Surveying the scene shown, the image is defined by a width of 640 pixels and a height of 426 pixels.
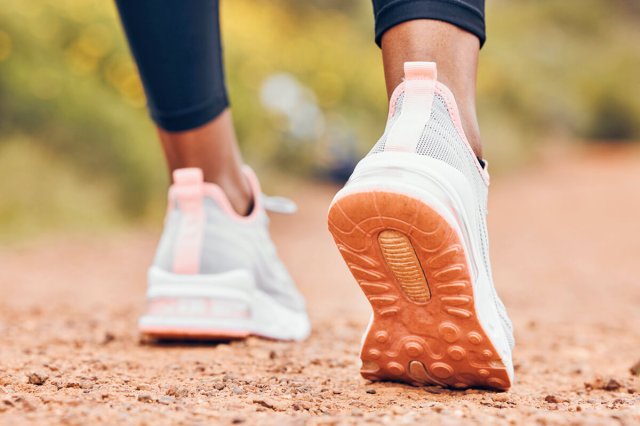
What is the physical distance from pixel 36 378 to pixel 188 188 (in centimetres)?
54

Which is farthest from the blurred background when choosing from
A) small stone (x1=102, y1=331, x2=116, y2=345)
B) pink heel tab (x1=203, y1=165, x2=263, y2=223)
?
pink heel tab (x1=203, y1=165, x2=263, y2=223)

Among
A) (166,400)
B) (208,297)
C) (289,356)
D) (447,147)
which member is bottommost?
(166,400)

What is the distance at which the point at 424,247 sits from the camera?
3.20ft

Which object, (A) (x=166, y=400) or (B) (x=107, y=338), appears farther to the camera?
(B) (x=107, y=338)

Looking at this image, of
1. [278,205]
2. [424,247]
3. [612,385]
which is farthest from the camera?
[278,205]

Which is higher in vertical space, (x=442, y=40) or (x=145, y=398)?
(x=442, y=40)

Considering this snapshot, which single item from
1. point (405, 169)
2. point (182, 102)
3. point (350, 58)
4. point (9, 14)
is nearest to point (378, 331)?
point (405, 169)

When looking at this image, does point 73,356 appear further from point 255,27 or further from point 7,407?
point 255,27

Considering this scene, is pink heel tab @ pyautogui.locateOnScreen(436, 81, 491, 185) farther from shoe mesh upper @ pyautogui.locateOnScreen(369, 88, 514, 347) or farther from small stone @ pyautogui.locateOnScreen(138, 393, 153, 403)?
small stone @ pyautogui.locateOnScreen(138, 393, 153, 403)

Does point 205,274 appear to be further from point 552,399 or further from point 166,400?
point 552,399

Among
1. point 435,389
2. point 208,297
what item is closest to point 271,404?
point 435,389

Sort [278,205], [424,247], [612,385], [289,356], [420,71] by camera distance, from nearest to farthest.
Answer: [424,247] → [420,71] → [612,385] → [289,356] → [278,205]

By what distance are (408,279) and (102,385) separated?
0.46m

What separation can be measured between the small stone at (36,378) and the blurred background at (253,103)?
123 inches
